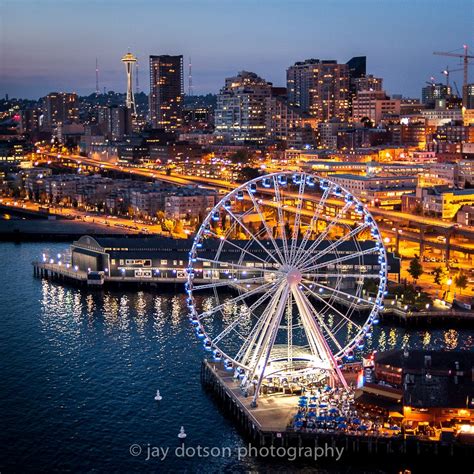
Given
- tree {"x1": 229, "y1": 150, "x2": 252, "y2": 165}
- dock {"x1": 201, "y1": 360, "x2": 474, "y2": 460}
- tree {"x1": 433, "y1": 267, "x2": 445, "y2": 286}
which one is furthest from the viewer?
tree {"x1": 229, "y1": 150, "x2": 252, "y2": 165}

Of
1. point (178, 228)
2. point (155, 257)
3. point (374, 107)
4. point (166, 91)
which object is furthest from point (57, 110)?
point (155, 257)

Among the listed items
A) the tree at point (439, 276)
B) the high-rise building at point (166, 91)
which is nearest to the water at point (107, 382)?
the tree at point (439, 276)

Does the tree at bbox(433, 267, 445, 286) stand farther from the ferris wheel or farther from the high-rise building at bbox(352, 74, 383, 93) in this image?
the high-rise building at bbox(352, 74, 383, 93)

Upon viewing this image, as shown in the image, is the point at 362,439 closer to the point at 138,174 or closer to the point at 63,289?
the point at 63,289

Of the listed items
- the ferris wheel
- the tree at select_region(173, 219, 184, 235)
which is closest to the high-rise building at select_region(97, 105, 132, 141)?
the tree at select_region(173, 219, 184, 235)

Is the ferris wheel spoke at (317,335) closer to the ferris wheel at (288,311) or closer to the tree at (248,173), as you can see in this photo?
the ferris wheel at (288,311)

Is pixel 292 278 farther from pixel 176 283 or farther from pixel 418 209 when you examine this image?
pixel 418 209

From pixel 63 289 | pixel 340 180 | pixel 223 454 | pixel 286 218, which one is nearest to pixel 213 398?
pixel 223 454
